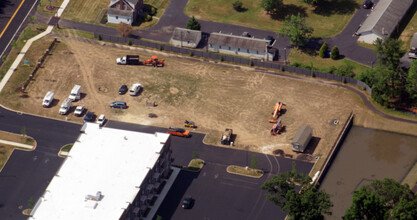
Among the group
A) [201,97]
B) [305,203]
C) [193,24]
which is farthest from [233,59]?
[305,203]

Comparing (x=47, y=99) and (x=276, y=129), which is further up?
(x=276, y=129)

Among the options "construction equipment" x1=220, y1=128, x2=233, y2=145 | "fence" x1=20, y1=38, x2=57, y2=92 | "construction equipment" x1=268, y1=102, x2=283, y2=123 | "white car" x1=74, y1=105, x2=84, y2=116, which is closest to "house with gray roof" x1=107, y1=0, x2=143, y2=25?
"fence" x1=20, y1=38, x2=57, y2=92

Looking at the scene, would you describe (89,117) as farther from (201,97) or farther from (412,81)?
(412,81)

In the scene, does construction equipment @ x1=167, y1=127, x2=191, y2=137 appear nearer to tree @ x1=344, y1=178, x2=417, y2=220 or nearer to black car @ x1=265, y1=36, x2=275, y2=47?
black car @ x1=265, y1=36, x2=275, y2=47

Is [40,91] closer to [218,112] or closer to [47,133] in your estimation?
[47,133]

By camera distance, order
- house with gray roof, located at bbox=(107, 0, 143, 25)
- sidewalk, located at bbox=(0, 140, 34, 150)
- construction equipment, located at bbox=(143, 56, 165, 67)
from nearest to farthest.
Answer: sidewalk, located at bbox=(0, 140, 34, 150) → construction equipment, located at bbox=(143, 56, 165, 67) → house with gray roof, located at bbox=(107, 0, 143, 25)

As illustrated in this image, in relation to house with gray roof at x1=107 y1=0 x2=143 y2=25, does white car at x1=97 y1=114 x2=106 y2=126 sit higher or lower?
lower

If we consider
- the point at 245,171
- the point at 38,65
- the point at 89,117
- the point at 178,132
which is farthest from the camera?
the point at 38,65
